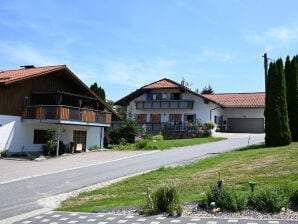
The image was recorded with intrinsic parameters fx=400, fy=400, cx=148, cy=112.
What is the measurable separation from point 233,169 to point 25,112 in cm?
1803

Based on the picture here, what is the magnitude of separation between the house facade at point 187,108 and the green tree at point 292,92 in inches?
707

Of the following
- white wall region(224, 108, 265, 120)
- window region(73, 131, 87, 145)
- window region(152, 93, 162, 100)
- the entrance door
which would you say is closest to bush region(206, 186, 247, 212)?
the entrance door

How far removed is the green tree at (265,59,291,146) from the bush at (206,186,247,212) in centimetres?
1617

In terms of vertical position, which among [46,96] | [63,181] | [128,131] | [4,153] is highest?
[46,96]

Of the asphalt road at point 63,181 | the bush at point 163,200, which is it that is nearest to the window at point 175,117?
the asphalt road at point 63,181

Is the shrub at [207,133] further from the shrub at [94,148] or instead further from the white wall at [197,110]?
the shrub at [94,148]

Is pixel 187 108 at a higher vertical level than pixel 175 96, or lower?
lower

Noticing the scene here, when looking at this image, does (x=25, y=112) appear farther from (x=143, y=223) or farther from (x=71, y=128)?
(x=143, y=223)

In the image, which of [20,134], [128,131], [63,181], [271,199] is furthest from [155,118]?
[271,199]

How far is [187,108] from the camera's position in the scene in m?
46.1

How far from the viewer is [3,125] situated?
27.1 meters

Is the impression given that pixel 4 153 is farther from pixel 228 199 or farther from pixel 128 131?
pixel 228 199

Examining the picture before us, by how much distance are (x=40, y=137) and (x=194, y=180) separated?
61.8 feet

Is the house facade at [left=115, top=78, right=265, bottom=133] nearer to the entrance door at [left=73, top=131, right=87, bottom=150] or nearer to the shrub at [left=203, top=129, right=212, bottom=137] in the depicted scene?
the shrub at [left=203, top=129, right=212, bottom=137]
